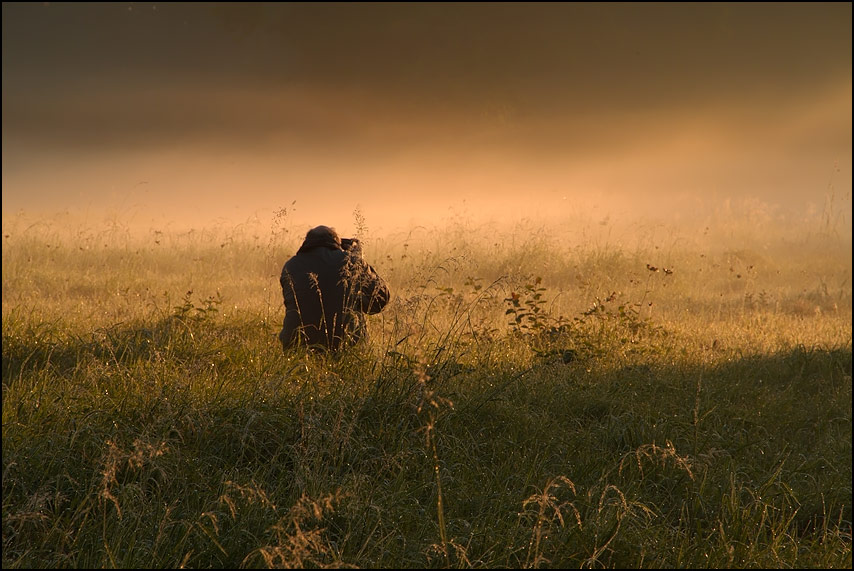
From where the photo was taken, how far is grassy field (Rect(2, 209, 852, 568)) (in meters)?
2.76

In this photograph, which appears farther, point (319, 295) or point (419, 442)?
point (319, 295)

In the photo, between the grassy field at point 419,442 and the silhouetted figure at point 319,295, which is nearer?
the grassy field at point 419,442

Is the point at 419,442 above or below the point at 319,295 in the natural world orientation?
below

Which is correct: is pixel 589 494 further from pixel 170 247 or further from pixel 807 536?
pixel 170 247

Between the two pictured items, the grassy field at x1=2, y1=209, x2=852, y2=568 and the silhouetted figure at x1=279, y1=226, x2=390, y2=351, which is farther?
the silhouetted figure at x1=279, y1=226, x2=390, y2=351

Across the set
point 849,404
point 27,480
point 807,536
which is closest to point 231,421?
point 27,480

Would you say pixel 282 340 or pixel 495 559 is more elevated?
pixel 282 340

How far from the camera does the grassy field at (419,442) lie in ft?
9.04

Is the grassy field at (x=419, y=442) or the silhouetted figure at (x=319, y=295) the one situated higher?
A: the silhouetted figure at (x=319, y=295)

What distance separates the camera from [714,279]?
38.1 feet

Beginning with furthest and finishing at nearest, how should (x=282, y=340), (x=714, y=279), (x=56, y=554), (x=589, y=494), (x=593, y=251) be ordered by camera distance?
(x=714, y=279), (x=593, y=251), (x=282, y=340), (x=589, y=494), (x=56, y=554)

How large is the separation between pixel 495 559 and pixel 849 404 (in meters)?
4.31

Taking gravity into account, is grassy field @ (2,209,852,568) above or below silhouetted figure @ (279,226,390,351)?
below

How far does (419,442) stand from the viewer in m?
3.70
